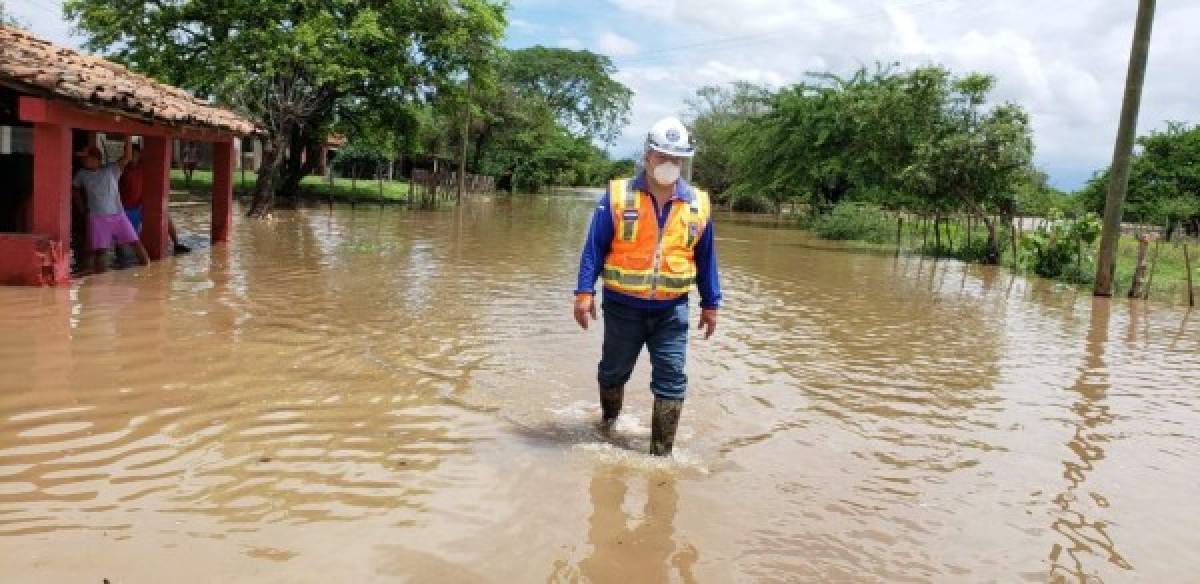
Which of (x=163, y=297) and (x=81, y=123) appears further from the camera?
(x=81, y=123)

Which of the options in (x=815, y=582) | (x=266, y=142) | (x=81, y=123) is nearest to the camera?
(x=815, y=582)

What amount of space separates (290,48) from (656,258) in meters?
20.4

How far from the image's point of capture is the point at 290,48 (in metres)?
22.9

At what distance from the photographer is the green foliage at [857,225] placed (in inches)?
1195

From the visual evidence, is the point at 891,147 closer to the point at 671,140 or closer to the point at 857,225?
the point at 857,225

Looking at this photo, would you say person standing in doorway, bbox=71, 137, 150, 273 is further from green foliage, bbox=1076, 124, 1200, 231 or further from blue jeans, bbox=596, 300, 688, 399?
green foliage, bbox=1076, 124, 1200, 231

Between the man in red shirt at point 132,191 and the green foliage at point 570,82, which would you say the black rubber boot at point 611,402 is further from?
the green foliage at point 570,82

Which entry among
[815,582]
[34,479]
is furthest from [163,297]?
[815,582]

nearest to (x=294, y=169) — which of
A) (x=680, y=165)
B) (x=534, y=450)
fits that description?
(x=534, y=450)

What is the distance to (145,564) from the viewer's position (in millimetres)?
3570

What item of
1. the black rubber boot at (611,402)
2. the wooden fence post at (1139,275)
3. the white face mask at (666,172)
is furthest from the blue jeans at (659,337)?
the wooden fence post at (1139,275)

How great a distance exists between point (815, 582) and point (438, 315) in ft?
22.2

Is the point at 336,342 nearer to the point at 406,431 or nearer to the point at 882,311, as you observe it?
the point at 406,431

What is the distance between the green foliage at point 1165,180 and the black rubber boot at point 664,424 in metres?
36.8
